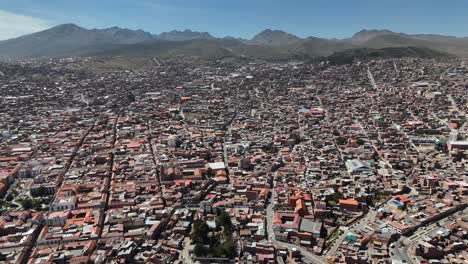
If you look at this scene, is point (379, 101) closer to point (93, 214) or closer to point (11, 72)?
point (93, 214)

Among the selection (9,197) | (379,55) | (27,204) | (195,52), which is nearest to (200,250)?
(27,204)

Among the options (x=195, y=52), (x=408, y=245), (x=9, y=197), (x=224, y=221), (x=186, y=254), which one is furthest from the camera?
(x=195, y=52)

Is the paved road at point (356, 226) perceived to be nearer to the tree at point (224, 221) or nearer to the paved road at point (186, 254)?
the tree at point (224, 221)

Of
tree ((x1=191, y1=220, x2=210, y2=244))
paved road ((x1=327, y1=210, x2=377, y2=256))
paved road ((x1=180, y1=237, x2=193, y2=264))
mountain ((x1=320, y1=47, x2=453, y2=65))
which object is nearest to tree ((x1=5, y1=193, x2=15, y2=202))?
paved road ((x1=180, y1=237, x2=193, y2=264))

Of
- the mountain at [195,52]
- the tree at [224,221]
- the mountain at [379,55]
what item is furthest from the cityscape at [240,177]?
the mountain at [195,52]

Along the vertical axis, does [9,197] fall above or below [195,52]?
below

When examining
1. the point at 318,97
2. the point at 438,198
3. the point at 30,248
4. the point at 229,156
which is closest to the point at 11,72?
the point at 318,97

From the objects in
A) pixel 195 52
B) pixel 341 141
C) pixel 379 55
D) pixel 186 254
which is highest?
pixel 195 52

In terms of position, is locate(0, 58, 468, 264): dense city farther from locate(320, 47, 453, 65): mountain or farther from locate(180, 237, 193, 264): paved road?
locate(320, 47, 453, 65): mountain

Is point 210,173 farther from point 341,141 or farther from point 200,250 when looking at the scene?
point 341,141
